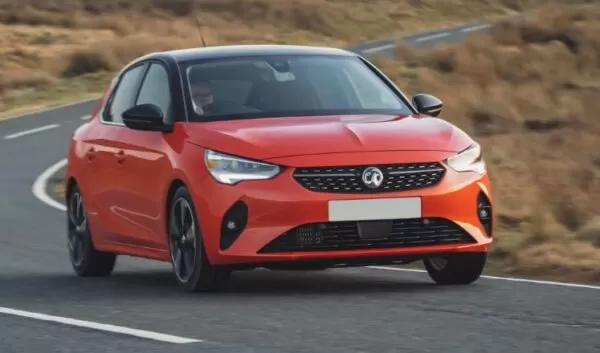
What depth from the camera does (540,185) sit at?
17.7 metres

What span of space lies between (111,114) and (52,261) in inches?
78.5

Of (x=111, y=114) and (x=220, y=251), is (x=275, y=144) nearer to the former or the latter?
(x=220, y=251)

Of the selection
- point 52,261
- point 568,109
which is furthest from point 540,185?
point 568,109

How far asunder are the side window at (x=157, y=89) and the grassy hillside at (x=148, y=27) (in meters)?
23.4

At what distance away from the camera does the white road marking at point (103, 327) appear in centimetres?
818

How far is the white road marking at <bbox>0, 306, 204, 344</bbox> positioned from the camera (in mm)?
8180

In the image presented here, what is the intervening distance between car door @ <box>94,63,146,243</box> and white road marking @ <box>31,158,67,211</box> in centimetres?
592

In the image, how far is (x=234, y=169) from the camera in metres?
9.91

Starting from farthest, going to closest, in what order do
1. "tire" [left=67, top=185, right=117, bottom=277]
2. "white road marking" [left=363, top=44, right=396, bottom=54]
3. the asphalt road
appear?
"white road marking" [left=363, top=44, right=396, bottom=54] < "tire" [left=67, top=185, right=117, bottom=277] < the asphalt road

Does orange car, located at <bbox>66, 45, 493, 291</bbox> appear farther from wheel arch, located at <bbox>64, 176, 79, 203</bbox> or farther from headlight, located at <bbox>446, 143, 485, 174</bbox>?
wheel arch, located at <bbox>64, 176, 79, 203</bbox>

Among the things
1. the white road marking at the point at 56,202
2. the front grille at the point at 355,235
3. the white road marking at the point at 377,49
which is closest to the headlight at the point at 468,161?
the front grille at the point at 355,235

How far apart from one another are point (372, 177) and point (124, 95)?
2880 millimetres

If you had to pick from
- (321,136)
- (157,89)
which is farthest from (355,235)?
(157,89)

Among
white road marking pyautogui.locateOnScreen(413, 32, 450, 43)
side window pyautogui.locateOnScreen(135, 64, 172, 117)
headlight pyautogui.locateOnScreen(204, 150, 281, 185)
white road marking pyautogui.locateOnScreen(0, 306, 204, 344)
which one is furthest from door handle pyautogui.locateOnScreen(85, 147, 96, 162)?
white road marking pyautogui.locateOnScreen(413, 32, 450, 43)
